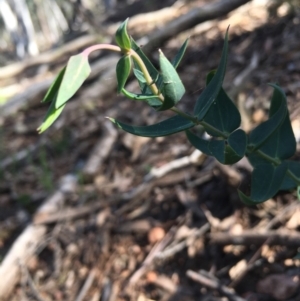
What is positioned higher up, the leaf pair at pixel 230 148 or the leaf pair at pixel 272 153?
the leaf pair at pixel 230 148

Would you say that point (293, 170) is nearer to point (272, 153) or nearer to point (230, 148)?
point (272, 153)

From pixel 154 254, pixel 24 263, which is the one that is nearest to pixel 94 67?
pixel 24 263

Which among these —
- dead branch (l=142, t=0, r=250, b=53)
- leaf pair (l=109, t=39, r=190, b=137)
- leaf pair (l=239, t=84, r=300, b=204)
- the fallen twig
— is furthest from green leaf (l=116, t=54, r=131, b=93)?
dead branch (l=142, t=0, r=250, b=53)

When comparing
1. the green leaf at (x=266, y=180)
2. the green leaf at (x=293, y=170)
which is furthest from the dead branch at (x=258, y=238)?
the green leaf at (x=266, y=180)

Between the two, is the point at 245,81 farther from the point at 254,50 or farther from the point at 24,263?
the point at 24,263

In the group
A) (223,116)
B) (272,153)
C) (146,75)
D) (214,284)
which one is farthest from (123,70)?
(214,284)

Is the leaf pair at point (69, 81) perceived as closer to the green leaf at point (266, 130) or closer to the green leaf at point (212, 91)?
the green leaf at point (212, 91)
